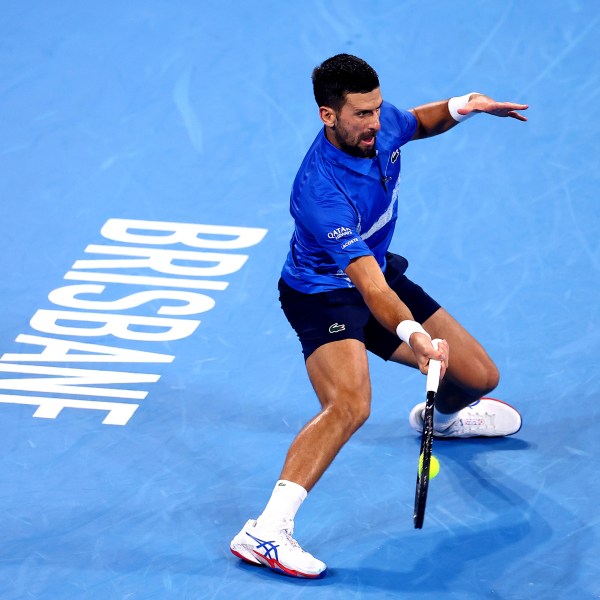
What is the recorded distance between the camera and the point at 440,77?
32.7 feet

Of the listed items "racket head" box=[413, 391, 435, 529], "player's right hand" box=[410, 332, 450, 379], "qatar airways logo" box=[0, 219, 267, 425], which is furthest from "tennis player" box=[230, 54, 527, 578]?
"qatar airways logo" box=[0, 219, 267, 425]

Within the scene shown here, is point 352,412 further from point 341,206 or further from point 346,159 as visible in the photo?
point 346,159

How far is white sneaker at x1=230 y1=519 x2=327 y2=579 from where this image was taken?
5984mm

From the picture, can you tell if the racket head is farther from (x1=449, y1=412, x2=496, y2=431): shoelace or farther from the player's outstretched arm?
the player's outstretched arm

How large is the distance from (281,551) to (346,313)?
1168mm

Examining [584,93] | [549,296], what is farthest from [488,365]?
[584,93]

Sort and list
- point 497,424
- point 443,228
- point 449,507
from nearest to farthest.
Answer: point 449,507 → point 497,424 → point 443,228

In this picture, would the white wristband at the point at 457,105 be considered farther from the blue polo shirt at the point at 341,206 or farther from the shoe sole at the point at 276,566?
the shoe sole at the point at 276,566

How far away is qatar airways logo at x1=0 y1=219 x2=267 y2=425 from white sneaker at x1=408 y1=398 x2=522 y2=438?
1.57 meters

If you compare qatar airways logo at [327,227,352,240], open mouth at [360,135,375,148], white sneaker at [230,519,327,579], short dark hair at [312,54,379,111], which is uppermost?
short dark hair at [312,54,379,111]

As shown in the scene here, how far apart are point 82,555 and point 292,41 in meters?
5.31

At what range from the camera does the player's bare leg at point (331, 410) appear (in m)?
6.02

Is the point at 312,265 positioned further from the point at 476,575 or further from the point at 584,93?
the point at 584,93

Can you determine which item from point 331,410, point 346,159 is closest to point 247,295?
point 346,159
